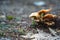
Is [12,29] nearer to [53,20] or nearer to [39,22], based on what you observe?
[39,22]

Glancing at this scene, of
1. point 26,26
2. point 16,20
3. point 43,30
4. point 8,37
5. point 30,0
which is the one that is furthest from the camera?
point 30,0

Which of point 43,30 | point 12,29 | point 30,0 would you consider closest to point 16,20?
point 12,29

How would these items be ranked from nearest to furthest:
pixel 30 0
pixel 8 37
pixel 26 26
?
pixel 8 37 < pixel 26 26 < pixel 30 0

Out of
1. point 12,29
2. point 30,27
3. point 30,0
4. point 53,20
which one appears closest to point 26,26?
point 30,27

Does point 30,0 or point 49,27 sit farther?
point 30,0

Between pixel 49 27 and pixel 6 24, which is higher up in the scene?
pixel 6 24

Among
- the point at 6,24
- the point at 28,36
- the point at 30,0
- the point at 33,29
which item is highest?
the point at 30,0

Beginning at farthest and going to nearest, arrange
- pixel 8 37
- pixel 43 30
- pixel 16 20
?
pixel 16 20 → pixel 43 30 → pixel 8 37

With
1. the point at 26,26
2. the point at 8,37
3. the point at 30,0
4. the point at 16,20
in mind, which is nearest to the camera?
the point at 8,37

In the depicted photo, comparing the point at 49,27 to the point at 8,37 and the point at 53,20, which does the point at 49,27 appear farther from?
the point at 8,37
